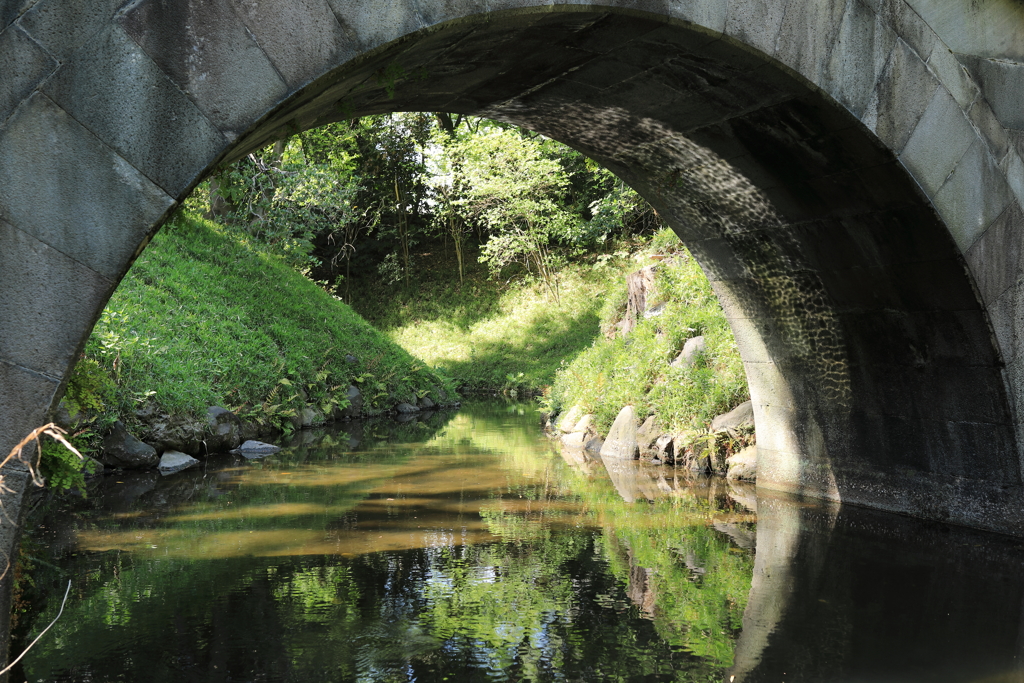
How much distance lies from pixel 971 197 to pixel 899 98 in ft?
3.21

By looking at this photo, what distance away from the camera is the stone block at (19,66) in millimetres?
2691

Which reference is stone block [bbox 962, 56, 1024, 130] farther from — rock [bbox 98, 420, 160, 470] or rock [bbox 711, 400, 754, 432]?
rock [bbox 98, 420, 160, 470]

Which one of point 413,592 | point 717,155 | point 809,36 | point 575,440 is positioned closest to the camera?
point 809,36

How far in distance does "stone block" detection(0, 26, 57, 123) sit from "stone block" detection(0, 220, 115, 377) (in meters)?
0.43

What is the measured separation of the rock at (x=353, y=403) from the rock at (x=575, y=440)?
18.1 ft

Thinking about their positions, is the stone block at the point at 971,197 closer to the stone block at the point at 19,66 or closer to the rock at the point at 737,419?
the rock at the point at 737,419

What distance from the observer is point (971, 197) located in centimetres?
541

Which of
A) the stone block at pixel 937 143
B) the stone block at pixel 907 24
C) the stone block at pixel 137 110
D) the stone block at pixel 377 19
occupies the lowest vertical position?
the stone block at pixel 137 110

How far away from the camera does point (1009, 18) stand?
582 cm

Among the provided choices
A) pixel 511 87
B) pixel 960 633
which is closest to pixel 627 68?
pixel 511 87

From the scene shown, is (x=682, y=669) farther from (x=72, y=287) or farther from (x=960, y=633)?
(x=72, y=287)

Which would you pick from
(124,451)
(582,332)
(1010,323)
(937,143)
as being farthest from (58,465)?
(582,332)

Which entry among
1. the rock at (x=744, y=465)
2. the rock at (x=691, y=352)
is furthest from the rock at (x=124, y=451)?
the rock at (x=744, y=465)

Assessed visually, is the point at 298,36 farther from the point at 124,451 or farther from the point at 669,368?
the point at 669,368
